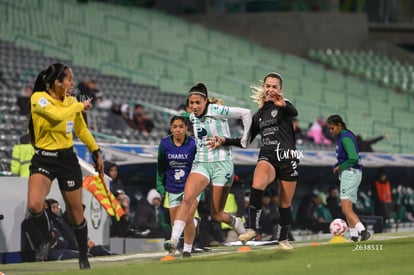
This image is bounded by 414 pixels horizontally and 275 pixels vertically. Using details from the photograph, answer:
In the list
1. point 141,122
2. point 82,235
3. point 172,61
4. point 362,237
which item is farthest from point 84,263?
point 172,61

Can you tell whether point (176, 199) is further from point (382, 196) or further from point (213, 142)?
point (382, 196)

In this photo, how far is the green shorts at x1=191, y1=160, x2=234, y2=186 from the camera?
14.1 meters

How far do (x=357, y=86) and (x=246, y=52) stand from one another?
14.1ft

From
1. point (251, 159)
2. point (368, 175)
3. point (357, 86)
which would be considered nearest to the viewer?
point (251, 159)

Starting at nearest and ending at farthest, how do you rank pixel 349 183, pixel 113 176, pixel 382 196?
1. pixel 349 183
2. pixel 113 176
3. pixel 382 196

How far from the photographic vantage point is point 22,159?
59.9 feet

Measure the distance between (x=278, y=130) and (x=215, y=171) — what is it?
3.04 ft

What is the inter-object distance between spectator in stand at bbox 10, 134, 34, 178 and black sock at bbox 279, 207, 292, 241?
519 centimetres

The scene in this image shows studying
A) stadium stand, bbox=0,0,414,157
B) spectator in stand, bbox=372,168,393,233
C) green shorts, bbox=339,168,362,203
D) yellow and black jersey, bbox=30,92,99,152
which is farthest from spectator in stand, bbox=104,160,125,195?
spectator in stand, bbox=372,168,393,233

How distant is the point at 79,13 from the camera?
36938 millimetres

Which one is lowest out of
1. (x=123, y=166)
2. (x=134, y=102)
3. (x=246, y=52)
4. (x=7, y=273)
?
(x=7, y=273)

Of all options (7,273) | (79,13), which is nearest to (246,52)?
(79,13)

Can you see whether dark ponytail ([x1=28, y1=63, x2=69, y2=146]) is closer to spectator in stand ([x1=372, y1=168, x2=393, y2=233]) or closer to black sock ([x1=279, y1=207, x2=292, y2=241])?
black sock ([x1=279, y1=207, x2=292, y2=241])

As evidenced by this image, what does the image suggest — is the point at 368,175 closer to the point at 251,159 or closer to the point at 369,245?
the point at 251,159
